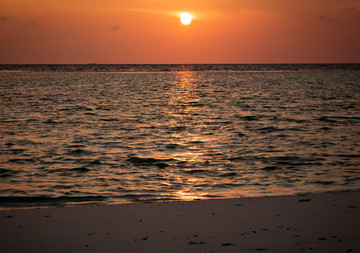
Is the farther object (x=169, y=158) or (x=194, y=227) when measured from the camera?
(x=169, y=158)

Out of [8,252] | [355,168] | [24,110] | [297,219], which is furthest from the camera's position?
[24,110]

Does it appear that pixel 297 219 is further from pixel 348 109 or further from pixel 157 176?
pixel 348 109

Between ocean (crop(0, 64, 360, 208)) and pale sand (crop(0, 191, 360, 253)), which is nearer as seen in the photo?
pale sand (crop(0, 191, 360, 253))

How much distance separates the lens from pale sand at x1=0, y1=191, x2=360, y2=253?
6797mm

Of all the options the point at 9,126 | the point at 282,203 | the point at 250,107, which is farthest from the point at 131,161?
the point at 250,107

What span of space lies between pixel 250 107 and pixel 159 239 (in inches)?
1244

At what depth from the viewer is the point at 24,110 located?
33.7 metres

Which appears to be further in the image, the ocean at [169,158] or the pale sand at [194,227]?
the ocean at [169,158]

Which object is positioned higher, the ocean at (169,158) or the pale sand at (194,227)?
the pale sand at (194,227)

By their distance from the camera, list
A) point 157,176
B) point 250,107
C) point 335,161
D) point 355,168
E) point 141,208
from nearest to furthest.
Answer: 1. point 141,208
2. point 157,176
3. point 355,168
4. point 335,161
5. point 250,107

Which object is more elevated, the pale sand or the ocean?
the pale sand

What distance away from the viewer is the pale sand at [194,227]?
6797 millimetres

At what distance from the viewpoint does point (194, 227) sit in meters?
7.71

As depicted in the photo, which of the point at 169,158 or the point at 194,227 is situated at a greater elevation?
the point at 194,227
